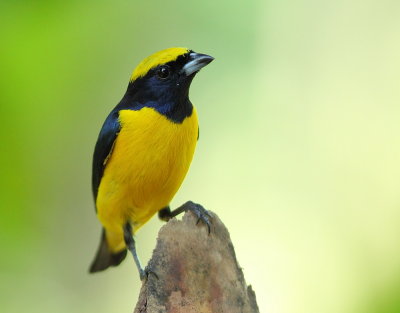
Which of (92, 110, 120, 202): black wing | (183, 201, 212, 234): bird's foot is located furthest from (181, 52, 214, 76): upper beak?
(183, 201, 212, 234): bird's foot

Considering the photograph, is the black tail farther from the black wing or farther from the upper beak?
the upper beak

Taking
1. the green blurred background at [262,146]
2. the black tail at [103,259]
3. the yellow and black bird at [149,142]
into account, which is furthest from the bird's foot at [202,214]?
the green blurred background at [262,146]

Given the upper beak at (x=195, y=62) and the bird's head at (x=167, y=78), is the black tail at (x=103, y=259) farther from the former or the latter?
the upper beak at (x=195, y=62)

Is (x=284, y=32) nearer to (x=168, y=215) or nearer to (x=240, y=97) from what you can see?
(x=240, y=97)

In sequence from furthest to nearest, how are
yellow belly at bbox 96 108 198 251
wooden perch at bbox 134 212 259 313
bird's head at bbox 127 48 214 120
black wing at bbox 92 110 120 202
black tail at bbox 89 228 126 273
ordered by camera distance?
black tail at bbox 89 228 126 273, black wing at bbox 92 110 120 202, bird's head at bbox 127 48 214 120, yellow belly at bbox 96 108 198 251, wooden perch at bbox 134 212 259 313

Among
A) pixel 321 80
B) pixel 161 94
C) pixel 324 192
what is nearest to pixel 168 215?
pixel 161 94

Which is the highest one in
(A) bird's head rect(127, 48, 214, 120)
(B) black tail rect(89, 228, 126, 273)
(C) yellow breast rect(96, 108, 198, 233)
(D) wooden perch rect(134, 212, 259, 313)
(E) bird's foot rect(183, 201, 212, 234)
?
(A) bird's head rect(127, 48, 214, 120)

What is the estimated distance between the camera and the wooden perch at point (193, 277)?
11.1ft

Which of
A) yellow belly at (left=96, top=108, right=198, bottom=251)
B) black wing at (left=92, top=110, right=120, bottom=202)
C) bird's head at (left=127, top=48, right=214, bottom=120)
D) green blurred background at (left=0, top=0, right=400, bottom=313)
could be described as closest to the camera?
yellow belly at (left=96, top=108, right=198, bottom=251)

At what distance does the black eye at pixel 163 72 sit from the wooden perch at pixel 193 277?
5.01 ft

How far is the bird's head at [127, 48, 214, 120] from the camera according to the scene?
192 inches

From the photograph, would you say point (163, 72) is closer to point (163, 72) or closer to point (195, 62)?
point (163, 72)

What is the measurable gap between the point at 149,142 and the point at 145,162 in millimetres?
138

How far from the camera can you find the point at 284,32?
307 inches
